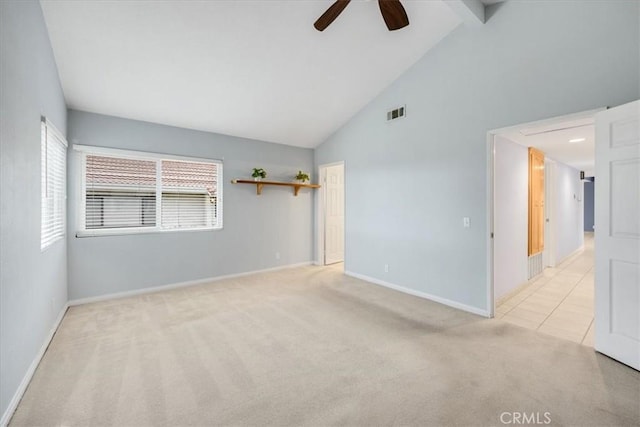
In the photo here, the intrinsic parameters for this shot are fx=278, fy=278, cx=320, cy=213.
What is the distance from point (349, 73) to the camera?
12.8ft

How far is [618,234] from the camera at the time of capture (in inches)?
88.2

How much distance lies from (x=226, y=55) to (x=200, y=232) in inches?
106

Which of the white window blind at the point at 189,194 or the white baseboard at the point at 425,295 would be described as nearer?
the white baseboard at the point at 425,295

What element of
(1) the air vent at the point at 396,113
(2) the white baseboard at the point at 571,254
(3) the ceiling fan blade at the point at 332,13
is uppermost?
(3) the ceiling fan blade at the point at 332,13

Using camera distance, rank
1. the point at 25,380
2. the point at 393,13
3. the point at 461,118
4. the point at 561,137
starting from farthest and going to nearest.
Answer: the point at 561,137, the point at 461,118, the point at 393,13, the point at 25,380

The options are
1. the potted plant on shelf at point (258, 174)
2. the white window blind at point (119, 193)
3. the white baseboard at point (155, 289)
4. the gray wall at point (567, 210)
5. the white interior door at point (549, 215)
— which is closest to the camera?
the white baseboard at point (155, 289)

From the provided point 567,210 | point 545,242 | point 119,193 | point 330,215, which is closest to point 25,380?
point 119,193

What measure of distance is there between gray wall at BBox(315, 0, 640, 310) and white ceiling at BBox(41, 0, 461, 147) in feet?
1.55

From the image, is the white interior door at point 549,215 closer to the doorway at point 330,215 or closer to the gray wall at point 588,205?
the doorway at point 330,215

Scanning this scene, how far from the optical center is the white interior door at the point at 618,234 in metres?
2.13

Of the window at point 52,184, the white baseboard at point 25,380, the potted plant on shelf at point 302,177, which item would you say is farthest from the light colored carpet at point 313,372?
the potted plant on shelf at point 302,177

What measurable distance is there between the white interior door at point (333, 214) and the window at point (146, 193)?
2230 mm

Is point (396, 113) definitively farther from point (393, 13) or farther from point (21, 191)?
point (21, 191)

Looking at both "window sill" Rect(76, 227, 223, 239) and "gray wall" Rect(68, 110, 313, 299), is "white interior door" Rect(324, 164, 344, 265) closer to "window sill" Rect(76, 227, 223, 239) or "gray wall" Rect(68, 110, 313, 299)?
"gray wall" Rect(68, 110, 313, 299)
